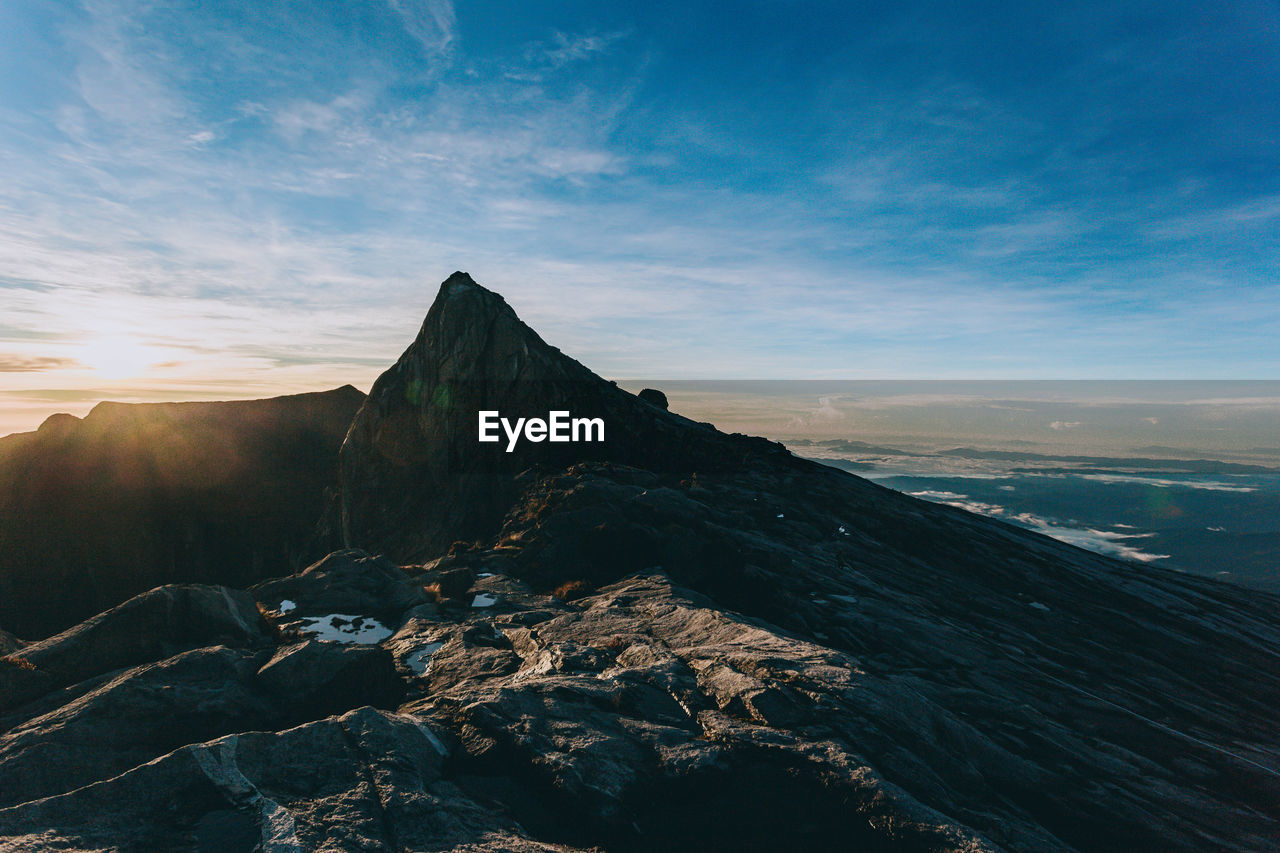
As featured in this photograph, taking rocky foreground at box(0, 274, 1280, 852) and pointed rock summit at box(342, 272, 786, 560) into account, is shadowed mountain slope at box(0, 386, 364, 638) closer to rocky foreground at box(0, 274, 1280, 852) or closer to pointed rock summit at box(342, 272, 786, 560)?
pointed rock summit at box(342, 272, 786, 560)

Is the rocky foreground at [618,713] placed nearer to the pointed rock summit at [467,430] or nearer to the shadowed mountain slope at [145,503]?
the pointed rock summit at [467,430]

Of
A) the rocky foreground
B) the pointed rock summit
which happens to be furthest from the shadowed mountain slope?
the rocky foreground

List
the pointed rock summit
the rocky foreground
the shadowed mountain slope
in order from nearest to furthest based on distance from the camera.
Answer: the rocky foreground
the pointed rock summit
the shadowed mountain slope

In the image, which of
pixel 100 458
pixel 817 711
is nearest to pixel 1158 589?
pixel 817 711

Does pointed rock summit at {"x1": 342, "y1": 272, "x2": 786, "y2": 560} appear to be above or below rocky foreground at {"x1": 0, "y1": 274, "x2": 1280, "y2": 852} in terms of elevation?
above

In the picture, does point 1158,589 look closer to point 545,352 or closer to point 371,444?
point 545,352

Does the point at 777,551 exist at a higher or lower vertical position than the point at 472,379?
lower

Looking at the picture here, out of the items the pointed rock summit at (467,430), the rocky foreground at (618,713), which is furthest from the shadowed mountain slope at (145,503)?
the rocky foreground at (618,713)

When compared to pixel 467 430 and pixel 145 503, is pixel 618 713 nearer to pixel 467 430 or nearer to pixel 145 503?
pixel 467 430
